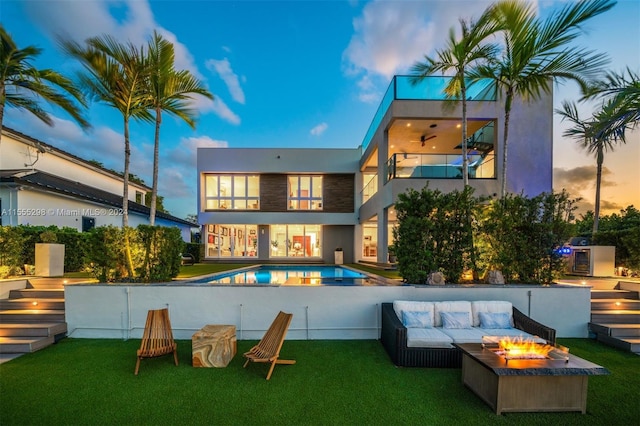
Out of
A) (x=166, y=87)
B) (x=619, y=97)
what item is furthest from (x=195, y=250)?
(x=619, y=97)

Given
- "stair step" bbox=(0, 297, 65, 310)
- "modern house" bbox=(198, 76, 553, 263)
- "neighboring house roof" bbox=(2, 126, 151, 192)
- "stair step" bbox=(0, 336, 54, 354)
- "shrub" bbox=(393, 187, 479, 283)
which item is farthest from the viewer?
"modern house" bbox=(198, 76, 553, 263)

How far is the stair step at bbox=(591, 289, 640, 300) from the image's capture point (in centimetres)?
618

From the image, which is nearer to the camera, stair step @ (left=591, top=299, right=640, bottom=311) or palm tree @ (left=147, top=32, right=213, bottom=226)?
stair step @ (left=591, top=299, right=640, bottom=311)

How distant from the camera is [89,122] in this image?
6855mm

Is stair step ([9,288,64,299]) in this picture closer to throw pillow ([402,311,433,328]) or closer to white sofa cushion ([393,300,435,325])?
white sofa cushion ([393,300,435,325])

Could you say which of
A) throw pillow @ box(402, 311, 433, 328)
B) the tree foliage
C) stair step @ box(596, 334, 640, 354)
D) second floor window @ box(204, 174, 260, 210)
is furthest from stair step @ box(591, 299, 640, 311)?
second floor window @ box(204, 174, 260, 210)

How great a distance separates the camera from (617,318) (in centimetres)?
563

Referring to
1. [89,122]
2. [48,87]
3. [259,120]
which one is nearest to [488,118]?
[89,122]

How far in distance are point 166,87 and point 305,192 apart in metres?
10.8

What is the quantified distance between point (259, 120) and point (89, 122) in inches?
662

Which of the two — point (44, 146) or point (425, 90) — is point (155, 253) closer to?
point (425, 90)

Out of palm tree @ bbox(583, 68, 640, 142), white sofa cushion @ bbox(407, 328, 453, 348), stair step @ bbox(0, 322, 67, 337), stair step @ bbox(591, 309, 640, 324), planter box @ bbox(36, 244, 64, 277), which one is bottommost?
stair step @ bbox(0, 322, 67, 337)

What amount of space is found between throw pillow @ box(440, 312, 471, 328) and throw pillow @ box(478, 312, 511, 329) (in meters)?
0.28

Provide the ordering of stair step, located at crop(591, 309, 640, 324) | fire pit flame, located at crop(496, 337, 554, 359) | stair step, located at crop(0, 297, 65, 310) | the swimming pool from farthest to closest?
1. the swimming pool
2. stair step, located at crop(0, 297, 65, 310)
3. stair step, located at crop(591, 309, 640, 324)
4. fire pit flame, located at crop(496, 337, 554, 359)
